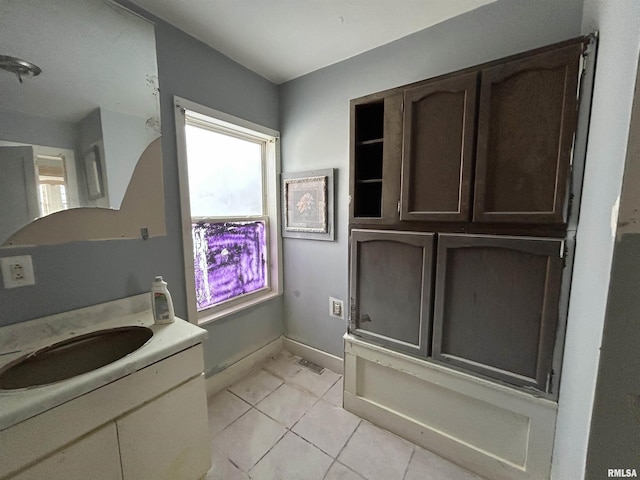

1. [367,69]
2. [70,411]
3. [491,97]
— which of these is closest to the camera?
[70,411]

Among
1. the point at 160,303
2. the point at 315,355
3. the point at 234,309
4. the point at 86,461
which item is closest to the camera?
the point at 86,461

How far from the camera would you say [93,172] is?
3.73 ft

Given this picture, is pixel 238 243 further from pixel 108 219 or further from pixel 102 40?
pixel 102 40

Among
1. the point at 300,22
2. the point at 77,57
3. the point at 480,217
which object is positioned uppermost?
the point at 300,22

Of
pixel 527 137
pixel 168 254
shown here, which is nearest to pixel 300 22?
pixel 527 137

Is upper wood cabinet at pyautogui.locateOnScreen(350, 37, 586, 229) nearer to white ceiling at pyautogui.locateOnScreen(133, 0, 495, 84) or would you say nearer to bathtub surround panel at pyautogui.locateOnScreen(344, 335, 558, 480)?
white ceiling at pyautogui.locateOnScreen(133, 0, 495, 84)

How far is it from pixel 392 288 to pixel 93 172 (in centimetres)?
159

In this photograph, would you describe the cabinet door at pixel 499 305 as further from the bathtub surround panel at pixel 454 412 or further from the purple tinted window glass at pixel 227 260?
the purple tinted window glass at pixel 227 260

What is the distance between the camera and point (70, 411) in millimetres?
753

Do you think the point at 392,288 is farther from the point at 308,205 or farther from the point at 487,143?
the point at 308,205

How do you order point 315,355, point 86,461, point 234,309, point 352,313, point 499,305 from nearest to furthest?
point 86,461, point 499,305, point 352,313, point 234,309, point 315,355

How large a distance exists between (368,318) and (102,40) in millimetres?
1949

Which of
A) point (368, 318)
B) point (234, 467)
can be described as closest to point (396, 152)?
point (368, 318)

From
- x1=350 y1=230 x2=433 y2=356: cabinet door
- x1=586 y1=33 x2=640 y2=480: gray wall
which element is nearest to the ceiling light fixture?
x1=350 y1=230 x2=433 y2=356: cabinet door
